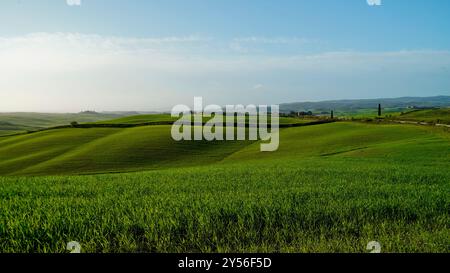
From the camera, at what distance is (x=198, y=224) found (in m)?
6.48

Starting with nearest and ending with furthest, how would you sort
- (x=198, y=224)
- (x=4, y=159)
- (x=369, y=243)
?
1. (x=369, y=243)
2. (x=198, y=224)
3. (x=4, y=159)

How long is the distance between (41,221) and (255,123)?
67.8 metres

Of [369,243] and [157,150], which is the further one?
[157,150]

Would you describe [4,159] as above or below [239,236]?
below

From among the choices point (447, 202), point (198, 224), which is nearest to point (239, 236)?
point (198, 224)
